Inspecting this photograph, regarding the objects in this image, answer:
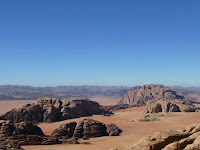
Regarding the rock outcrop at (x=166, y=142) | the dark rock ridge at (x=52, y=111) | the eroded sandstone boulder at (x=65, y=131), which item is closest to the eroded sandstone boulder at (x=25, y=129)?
the eroded sandstone boulder at (x=65, y=131)

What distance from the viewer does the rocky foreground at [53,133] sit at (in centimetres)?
2817

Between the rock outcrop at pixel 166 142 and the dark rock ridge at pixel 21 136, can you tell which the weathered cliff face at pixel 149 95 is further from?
the rock outcrop at pixel 166 142

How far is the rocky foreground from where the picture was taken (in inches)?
1109

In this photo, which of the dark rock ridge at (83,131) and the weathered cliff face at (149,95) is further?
the weathered cliff face at (149,95)

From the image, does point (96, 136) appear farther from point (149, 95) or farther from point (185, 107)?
point (149, 95)

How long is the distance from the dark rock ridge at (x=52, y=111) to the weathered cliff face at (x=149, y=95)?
43.7 metres

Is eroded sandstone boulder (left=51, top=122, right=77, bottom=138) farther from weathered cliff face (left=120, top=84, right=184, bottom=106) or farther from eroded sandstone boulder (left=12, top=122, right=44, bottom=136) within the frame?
weathered cliff face (left=120, top=84, right=184, bottom=106)

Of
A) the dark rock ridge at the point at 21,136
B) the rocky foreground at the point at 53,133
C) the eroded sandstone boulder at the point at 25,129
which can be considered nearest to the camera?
the dark rock ridge at the point at 21,136

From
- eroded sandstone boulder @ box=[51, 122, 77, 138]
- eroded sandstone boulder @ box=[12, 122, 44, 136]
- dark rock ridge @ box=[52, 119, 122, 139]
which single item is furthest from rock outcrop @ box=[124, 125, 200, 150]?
eroded sandstone boulder @ box=[12, 122, 44, 136]

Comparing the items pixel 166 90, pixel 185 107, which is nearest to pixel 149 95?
pixel 166 90

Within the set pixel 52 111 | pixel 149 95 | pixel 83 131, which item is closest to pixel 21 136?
pixel 83 131

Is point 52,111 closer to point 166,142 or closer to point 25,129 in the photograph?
point 25,129

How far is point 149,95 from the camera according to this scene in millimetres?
105500

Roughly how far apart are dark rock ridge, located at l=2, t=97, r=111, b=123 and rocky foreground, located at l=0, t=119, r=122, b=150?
1912 cm
